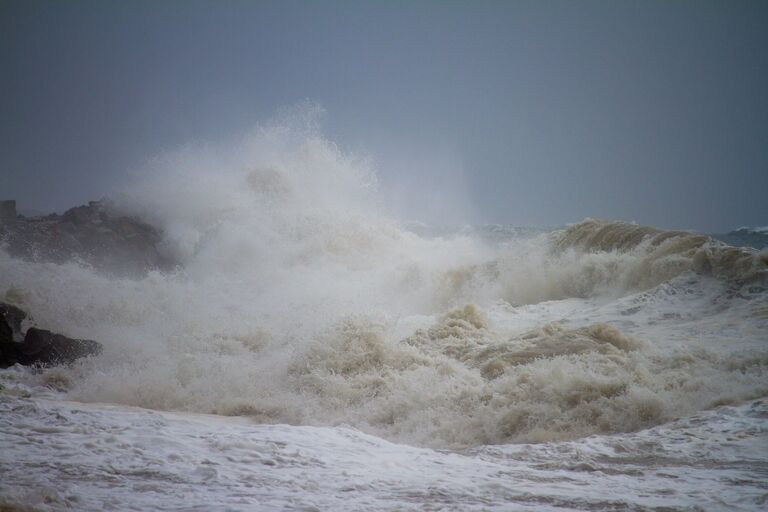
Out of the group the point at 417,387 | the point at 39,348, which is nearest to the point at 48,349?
the point at 39,348

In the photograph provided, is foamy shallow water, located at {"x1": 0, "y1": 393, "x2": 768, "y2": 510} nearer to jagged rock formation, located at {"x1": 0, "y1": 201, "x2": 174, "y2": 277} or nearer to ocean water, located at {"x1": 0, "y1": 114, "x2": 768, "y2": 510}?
ocean water, located at {"x1": 0, "y1": 114, "x2": 768, "y2": 510}

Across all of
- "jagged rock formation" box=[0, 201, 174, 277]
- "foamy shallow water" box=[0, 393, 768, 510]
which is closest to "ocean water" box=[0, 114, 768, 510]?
"foamy shallow water" box=[0, 393, 768, 510]

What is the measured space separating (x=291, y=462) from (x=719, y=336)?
284 inches

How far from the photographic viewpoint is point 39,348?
795cm

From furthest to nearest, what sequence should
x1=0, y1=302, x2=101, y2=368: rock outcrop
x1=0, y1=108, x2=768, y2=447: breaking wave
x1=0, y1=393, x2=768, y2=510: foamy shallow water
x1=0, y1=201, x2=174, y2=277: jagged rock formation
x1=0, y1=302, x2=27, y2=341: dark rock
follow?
x1=0, y1=201, x2=174, y2=277: jagged rock formation
x1=0, y1=302, x2=27, y2=341: dark rock
x1=0, y1=302, x2=101, y2=368: rock outcrop
x1=0, y1=108, x2=768, y2=447: breaking wave
x1=0, y1=393, x2=768, y2=510: foamy shallow water

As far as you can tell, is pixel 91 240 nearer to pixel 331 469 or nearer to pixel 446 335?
pixel 446 335

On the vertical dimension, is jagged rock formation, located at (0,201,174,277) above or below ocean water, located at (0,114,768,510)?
above

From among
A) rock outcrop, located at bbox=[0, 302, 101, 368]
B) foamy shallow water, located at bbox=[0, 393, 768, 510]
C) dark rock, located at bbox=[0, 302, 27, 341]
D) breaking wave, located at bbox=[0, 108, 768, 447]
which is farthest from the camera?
dark rock, located at bbox=[0, 302, 27, 341]

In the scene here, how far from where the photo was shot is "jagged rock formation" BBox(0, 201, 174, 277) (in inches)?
643

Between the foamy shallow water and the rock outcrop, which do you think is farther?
the rock outcrop

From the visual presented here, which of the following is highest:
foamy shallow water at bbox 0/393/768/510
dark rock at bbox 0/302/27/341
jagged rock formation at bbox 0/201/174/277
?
jagged rock formation at bbox 0/201/174/277

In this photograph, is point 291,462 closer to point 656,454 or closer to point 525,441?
point 525,441

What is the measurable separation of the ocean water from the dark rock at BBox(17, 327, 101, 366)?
316mm

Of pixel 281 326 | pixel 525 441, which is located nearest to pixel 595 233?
pixel 281 326
